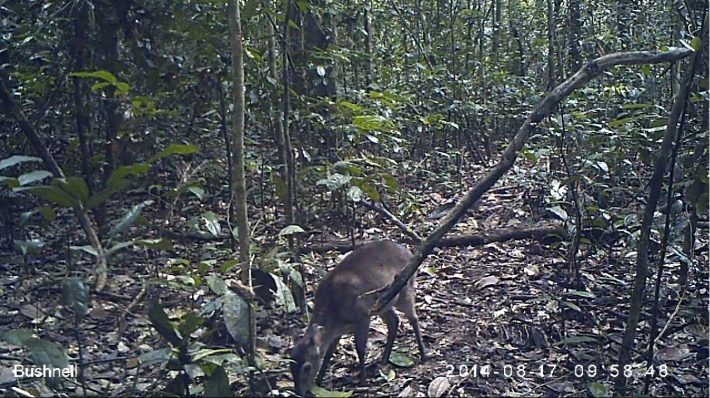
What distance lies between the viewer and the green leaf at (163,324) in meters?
3.13

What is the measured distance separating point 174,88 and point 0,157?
2.09 meters

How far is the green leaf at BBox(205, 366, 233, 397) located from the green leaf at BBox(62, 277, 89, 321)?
21.4 inches

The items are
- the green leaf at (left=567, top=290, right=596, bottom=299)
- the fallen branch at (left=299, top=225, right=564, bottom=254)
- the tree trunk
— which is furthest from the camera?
the fallen branch at (left=299, top=225, right=564, bottom=254)

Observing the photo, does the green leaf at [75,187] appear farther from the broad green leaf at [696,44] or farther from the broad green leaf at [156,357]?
the broad green leaf at [696,44]

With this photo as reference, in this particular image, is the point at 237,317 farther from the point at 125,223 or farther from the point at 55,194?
the point at 55,194

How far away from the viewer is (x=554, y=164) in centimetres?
777

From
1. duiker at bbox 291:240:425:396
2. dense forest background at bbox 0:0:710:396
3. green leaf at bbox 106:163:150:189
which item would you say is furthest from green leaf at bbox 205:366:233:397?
duiker at bbox 291:240:425:396

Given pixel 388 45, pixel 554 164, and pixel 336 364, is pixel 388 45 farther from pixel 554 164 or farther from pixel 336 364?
pixel 336 364

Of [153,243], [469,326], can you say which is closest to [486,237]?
[469,326]

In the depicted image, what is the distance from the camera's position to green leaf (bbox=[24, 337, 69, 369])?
9.45ft

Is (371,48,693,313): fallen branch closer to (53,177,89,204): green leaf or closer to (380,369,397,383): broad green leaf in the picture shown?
(380,369,397,383): broad green leaf

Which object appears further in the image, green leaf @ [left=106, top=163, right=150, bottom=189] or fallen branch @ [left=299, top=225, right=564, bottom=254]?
fallen branch @ [left=299, top=225, right=564, bottom=254]

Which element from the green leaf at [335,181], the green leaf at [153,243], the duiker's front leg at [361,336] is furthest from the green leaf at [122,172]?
the duiker's front leg at [361,336]

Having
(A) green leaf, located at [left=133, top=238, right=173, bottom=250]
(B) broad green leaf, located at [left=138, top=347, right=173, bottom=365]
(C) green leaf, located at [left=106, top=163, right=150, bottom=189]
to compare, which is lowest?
(B) broad green leaf, located at [left=138, top=347, right=173, bottom=365]
